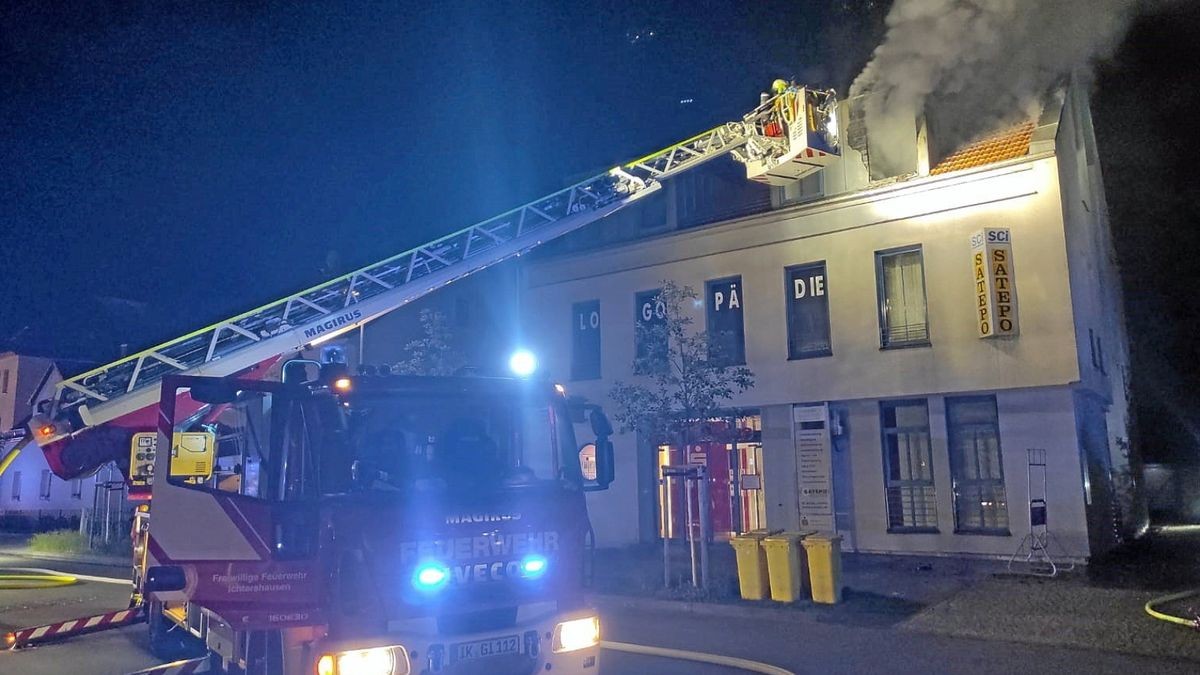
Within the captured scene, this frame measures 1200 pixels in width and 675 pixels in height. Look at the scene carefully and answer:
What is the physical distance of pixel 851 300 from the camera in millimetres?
16484

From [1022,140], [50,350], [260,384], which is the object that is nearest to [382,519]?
[260,384]

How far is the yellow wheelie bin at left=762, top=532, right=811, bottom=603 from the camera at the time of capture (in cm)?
1148

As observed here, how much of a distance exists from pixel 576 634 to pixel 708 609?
659cm

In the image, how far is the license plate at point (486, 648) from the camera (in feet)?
15.9

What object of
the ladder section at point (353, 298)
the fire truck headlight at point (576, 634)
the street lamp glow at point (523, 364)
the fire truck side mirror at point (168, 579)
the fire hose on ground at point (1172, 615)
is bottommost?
the fire hose on ground at point (1172, 615)

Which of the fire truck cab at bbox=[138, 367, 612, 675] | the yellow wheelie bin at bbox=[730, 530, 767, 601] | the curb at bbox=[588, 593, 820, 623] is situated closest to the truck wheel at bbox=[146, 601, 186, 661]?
the fire truck cab at bbox=[138, 367, 612, 675]

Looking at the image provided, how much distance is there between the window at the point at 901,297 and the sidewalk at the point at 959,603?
4.10 metres

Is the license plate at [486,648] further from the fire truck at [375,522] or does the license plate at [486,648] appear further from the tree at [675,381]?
the tree at [675,381]

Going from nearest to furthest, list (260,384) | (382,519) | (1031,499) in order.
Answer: (382,519), (260,384), (1031,499)

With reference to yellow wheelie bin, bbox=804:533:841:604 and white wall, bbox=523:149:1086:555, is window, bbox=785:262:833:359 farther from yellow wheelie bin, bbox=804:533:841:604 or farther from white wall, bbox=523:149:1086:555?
yellow wheelie bin, bbox=804:533:841:604

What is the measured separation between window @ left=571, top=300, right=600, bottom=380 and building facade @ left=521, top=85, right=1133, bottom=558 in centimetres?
28

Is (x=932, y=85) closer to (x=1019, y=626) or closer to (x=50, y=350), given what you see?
(x=1019, y=626)

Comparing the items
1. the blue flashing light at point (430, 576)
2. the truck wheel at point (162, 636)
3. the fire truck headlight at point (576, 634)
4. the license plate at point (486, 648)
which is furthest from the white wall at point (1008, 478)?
the blue flashing light at point (430, 576)

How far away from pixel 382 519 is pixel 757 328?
13523mm
